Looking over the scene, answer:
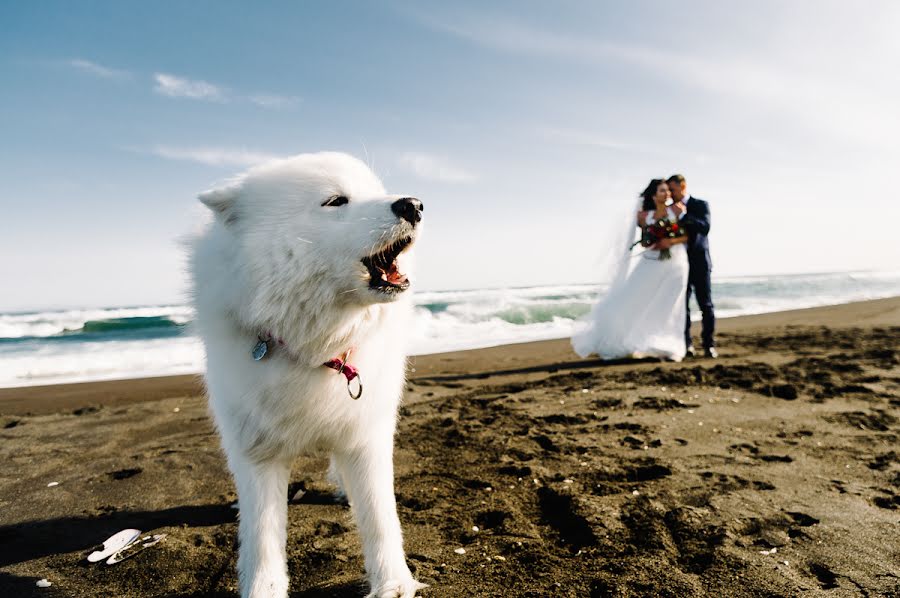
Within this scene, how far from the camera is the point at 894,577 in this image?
2025 millimetres

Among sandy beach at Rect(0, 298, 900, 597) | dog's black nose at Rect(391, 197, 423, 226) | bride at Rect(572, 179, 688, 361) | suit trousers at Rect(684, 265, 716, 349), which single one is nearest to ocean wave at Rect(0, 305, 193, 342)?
sandy beach at Rect(0, 298, 900, 597)

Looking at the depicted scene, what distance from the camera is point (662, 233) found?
7.23 metres

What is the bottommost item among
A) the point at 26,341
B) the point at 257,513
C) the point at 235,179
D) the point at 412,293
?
the point at 26,341

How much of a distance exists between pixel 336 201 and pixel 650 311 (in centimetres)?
644

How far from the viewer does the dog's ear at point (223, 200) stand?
6.24 ft

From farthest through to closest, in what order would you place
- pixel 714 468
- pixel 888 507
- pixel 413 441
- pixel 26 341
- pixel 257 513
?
pixel 26 341 → pixel 413 441 → pixel 714 468 → pixel 888 507 → pixel 257 513

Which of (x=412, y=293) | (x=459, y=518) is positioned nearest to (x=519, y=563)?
(x=459, y=518)

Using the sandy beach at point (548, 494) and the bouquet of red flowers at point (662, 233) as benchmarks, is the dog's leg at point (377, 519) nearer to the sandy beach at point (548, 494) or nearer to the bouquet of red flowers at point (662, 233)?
the sandy beach at point (548, 494)

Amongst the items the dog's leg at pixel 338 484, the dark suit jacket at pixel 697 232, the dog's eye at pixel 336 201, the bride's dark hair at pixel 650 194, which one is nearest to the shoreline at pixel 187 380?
the dark suit jacket at pixel 697 232

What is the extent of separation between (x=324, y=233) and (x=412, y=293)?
0.44m

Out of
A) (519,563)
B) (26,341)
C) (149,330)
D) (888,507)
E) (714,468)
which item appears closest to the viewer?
(519,563)

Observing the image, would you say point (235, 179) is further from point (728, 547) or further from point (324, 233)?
point (728, 547)

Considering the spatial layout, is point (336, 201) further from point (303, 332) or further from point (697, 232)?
point (697, 232)

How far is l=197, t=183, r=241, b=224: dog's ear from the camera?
1.90 meters
